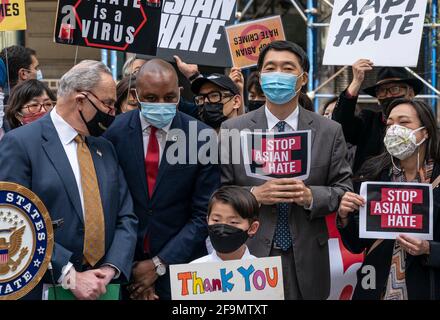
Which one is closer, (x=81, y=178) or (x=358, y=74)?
(x=81, y=178)

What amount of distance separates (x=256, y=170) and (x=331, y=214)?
0.52 m

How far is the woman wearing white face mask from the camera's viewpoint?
532 centimetres

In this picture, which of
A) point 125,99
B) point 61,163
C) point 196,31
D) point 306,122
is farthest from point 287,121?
point 196,31

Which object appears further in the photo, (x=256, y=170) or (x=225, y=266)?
(x=256, y=170)

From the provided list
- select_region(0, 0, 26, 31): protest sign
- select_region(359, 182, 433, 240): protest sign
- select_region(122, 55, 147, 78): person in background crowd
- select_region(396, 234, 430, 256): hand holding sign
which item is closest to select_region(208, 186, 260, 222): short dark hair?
select_region(359, 182, 433, 240): protest sign

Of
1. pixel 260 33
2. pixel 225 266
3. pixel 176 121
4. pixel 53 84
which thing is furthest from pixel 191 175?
pixel 53 84

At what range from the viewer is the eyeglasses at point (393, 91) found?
6.78 meters

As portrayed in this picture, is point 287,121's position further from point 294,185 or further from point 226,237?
point 226,237

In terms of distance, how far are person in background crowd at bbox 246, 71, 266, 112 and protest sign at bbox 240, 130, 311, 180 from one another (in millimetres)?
1461

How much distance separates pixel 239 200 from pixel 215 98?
63.3 inches

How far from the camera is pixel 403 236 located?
5312 millimetres

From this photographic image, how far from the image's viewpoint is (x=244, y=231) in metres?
5.01

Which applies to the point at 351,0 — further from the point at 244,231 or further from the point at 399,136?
the point at 244,231

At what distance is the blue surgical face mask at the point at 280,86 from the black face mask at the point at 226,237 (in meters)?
0.93
